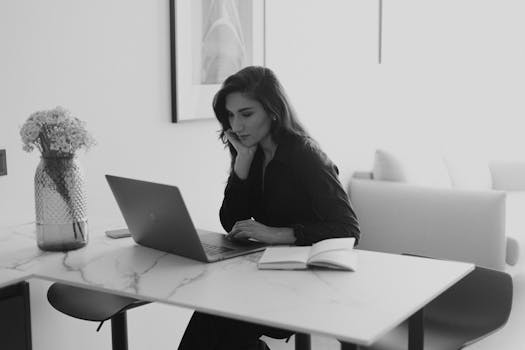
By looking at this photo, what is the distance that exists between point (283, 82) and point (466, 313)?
191cm

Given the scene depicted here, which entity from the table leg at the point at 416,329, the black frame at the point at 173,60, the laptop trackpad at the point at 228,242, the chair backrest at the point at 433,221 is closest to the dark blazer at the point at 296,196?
the laptop trackpad at the point at 228,242

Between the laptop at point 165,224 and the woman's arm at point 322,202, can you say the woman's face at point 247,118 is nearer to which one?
the woman's arm at point 322,202

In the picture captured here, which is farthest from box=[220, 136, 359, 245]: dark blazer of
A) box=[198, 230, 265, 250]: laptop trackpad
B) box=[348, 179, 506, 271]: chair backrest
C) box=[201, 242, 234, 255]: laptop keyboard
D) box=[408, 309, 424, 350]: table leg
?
box=[348, 179, 506, 271]: chair backrest

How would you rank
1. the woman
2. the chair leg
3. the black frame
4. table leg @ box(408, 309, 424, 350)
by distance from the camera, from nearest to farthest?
table leg @ box(408, 309, 424, 350) < the woman < the chair leg < the black frame

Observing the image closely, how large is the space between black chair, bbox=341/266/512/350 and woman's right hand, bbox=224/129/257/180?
0.68m

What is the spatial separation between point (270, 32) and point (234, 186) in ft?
4.52

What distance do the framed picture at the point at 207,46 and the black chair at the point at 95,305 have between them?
1004mm

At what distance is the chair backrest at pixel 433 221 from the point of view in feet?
12.3

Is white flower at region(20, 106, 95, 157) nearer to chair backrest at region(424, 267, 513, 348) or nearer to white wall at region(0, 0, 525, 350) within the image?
white wall at region(0, 0, 525, 350)

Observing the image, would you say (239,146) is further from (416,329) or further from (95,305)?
(416,329)

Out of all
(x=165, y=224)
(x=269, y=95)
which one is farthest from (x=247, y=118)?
(x=165, y=224)

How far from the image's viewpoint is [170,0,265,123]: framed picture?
2.93 m

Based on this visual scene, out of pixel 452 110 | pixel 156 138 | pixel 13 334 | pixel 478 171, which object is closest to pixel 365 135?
pixel 478 171

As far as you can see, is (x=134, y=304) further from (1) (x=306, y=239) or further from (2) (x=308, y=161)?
(2) (x=308, y=161)
